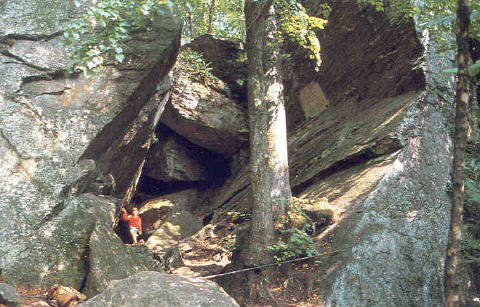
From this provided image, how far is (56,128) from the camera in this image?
288 inches

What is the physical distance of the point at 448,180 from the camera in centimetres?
805

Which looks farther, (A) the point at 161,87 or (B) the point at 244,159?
(B) the point at 244,159

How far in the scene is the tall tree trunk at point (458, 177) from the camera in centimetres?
426

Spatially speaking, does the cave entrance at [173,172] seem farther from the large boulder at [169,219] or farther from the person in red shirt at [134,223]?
the person in red shirt at [134,223]

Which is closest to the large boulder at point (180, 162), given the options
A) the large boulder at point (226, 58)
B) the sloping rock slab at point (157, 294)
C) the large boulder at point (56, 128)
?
the large boulder at point (226, 58)

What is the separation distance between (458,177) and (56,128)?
5.97 meters

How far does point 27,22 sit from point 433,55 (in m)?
7.98

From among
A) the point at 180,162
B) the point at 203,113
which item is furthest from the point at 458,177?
the point at 180,162

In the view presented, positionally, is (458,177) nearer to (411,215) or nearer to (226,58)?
(411,215)

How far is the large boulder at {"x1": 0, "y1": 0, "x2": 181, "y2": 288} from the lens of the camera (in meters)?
6.30

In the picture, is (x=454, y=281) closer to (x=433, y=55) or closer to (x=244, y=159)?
(x=433, y=55)

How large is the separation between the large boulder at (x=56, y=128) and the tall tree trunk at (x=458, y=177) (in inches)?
186

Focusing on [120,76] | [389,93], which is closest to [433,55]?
[389,93]

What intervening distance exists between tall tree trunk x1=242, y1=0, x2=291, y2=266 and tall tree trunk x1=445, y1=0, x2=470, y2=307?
3.12 m
